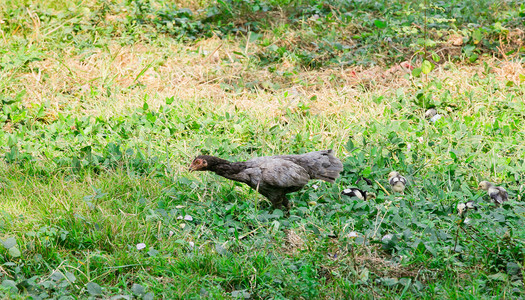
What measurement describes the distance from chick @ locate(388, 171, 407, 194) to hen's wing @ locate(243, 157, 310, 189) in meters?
0.75

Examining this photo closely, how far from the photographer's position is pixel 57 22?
25.5 ft

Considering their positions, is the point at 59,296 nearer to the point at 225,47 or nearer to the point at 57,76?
the point at 57,76

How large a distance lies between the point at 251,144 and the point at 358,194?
1.47 meters

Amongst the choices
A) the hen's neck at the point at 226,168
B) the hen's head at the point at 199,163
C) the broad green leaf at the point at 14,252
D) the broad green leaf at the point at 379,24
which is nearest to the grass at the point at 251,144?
the broad green leaf at the point at 14,252

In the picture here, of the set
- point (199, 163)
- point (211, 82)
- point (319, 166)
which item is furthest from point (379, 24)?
point (199, 163)

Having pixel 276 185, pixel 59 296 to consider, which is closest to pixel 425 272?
pixel 276 185

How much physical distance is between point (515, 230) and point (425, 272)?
2.68 ft

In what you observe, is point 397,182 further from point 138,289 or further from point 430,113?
point 138,289

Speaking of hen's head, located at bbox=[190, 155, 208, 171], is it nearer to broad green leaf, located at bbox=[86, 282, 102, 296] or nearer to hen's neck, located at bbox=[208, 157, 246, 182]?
hen's neck, located at bbox=[208, 157, 246, 182]

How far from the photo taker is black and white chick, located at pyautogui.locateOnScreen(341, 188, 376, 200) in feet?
14.3

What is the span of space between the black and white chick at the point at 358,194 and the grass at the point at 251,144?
0.09 m

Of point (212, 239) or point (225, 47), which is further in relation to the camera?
point (225, 47)

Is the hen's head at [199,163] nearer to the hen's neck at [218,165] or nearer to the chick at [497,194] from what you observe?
the hen's neck at [218,165]

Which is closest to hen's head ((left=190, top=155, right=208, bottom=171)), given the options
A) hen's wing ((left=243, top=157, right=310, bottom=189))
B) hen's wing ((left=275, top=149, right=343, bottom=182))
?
hen's wing ((left=243, top=157, right=310, bottom=189))
